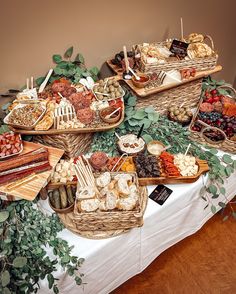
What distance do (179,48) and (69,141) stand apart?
1.06 meters

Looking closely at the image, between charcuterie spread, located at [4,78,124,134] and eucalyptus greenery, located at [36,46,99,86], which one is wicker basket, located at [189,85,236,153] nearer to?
charcuterie spread, located at [4,78,124,134]

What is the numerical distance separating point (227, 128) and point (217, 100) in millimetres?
307

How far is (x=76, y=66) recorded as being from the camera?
2.16m

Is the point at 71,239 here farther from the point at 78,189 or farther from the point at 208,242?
the point at 208,242

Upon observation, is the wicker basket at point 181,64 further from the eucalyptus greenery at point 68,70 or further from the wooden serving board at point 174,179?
the wooden serving board at point 174,179

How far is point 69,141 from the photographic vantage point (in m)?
1.76

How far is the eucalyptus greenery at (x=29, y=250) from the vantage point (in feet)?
4.66

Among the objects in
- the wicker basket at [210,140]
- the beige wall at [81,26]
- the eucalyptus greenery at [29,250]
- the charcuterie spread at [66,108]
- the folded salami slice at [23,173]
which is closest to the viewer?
the eucalyptus greenery at [29,250]

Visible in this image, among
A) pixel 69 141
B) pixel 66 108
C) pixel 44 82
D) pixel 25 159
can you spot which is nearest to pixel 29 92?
pixel 44 82

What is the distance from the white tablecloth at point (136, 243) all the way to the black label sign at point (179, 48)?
0.91 meters

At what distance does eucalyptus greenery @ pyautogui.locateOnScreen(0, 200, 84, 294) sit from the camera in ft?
4.66

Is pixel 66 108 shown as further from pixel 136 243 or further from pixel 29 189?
pixel 136 243

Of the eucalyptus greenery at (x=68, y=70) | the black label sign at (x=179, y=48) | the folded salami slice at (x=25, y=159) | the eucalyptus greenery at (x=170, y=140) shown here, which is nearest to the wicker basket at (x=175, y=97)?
the eucalyptus greenery at (x=170, y=140)

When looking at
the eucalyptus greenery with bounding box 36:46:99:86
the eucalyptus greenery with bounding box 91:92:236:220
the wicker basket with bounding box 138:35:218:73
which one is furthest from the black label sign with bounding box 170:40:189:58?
the eucalyptus greenery with bounding box 36:46:99:86
